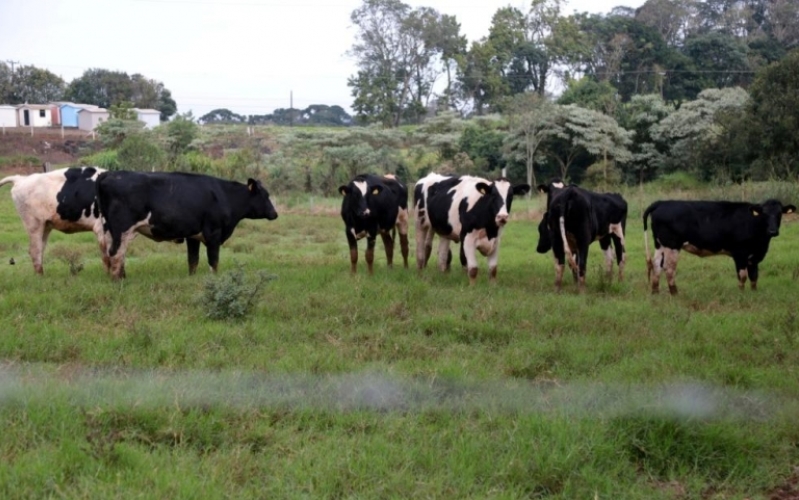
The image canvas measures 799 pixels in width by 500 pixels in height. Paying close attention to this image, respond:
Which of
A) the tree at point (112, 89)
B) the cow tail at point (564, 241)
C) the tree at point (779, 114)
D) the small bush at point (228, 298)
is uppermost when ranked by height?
the tree at point (112, 89)

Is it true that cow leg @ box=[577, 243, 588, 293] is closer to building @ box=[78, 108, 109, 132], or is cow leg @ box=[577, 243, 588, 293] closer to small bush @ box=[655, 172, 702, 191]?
small bush @ box=[655, 172, 702, 191]

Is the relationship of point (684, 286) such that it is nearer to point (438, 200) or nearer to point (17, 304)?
point (438, 200)

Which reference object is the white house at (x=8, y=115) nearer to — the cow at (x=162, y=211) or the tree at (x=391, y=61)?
the tree at (x=391, y=61)

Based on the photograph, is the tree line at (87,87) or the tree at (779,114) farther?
the tree line at (87,87)

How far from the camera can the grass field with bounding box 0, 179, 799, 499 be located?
523 cm

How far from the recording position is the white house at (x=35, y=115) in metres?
71.1

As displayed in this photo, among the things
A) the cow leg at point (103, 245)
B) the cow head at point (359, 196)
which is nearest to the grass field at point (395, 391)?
the cow leg at point (103, 245)

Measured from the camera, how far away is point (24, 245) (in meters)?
17.1

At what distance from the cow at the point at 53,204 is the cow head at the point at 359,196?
388 centimetres

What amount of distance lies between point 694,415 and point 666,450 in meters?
0.51

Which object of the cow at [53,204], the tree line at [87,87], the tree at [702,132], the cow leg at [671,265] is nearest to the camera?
the cow leg at [671,265]

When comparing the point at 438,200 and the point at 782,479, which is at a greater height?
the point at 438,200

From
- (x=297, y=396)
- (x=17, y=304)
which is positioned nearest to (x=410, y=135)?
(x=17, y=304)

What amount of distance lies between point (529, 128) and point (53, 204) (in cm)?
3099
